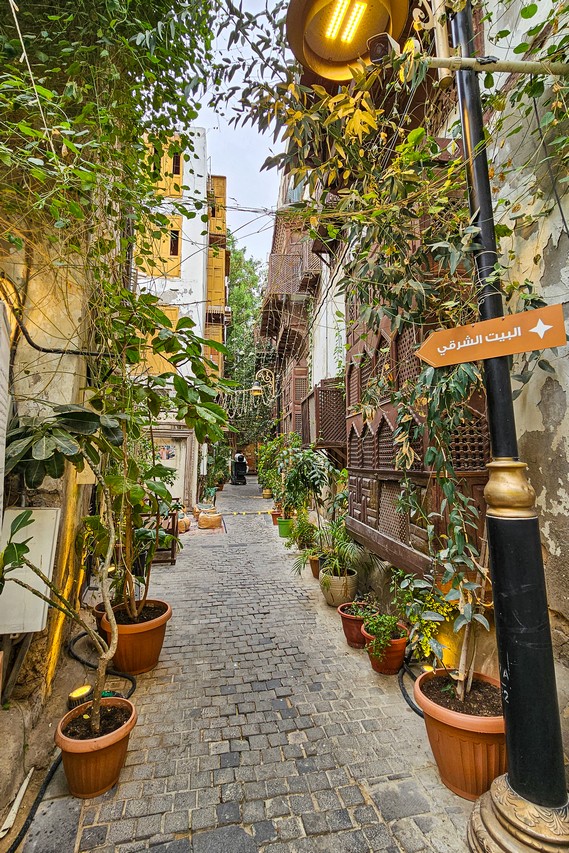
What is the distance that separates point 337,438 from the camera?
5.88 meters

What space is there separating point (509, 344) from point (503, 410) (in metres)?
0.30

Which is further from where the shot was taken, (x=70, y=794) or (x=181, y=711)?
(x=181, y=711)

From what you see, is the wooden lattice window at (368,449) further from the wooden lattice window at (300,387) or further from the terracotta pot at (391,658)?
the wooden lattice window at (300,387)

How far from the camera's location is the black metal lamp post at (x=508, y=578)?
5.05 ft

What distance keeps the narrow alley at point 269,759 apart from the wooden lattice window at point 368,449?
1.96 m

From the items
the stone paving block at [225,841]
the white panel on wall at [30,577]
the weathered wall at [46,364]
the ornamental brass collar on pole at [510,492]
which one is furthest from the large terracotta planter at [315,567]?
the ornamental brass collar on pole at [510,492]

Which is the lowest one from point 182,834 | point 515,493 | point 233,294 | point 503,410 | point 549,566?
point 182,834

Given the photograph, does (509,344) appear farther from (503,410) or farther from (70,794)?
(70,794)

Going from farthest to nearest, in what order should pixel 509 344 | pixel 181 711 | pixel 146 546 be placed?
pixel 146 546, pixel 181 711, pixel 509 344

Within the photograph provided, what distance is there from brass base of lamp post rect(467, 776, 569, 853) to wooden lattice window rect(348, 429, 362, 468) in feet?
9.60

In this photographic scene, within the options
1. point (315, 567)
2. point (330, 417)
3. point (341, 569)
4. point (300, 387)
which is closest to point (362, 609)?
point (341, 569)

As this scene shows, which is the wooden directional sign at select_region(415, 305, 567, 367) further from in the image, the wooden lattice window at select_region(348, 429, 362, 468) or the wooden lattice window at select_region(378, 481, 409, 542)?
the wooden lattice window at select_region(348, 429, 362, 468)

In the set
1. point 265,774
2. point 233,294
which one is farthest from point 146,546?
point 233,294

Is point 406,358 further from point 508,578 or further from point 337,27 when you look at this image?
point 337,27
